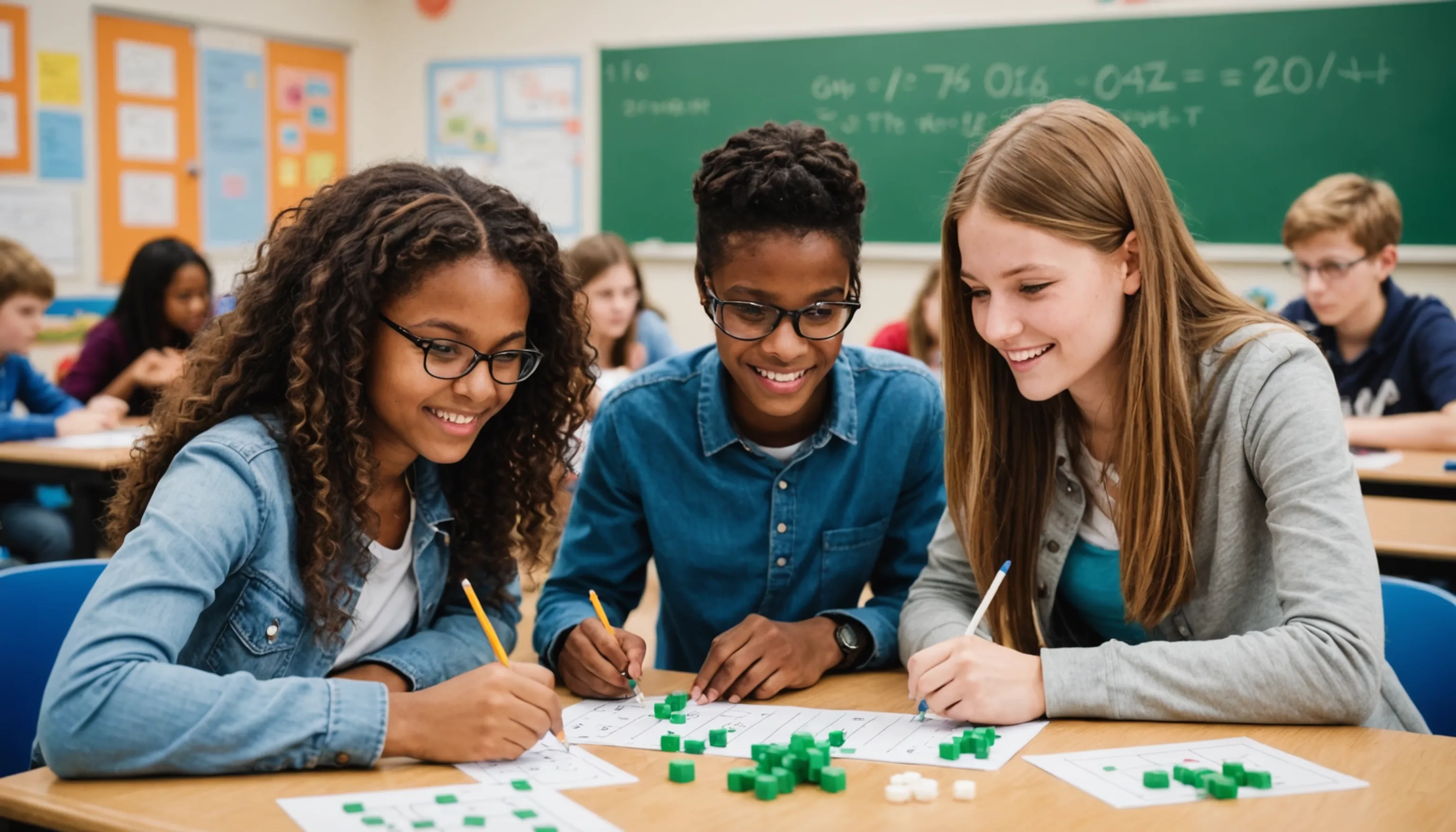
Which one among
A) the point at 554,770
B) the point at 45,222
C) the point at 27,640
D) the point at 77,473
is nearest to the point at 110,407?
the point at 77,473

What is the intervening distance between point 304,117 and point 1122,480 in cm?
604

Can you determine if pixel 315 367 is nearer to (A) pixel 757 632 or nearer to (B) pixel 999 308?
(A) pixel 757 632

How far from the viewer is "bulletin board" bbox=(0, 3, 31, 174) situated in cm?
528

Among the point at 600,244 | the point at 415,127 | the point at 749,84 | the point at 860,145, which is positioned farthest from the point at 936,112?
the point at 415,127

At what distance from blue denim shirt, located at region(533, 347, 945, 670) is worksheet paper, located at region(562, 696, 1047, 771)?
376 millimetres

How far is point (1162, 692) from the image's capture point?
134cm

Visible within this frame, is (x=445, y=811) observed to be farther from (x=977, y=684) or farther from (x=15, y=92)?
(x=15, y=92)

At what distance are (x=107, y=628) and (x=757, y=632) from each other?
715 mm

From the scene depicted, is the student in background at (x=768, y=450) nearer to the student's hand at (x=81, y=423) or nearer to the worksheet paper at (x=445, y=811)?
the worksheet paper at (x=445, y=811)

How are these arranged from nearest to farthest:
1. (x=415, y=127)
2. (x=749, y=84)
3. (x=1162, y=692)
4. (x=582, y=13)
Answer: (x=1162, y=692)
(x=749, y=84)
(x=582, y=13)
(x=415, y=127)

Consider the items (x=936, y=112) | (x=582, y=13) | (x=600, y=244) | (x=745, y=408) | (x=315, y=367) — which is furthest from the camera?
(x=582, y=13)

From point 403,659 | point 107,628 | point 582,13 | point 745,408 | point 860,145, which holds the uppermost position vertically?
point 582,13

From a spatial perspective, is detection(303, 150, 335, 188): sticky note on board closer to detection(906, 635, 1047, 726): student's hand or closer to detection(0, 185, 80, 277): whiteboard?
detection(0, 185, 80, 277): whiteboard

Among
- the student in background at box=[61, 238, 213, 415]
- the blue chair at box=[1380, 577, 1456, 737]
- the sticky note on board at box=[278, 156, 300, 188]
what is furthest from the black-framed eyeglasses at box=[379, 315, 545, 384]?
the sticky note on board at box=[278, 156, 300, 188]
